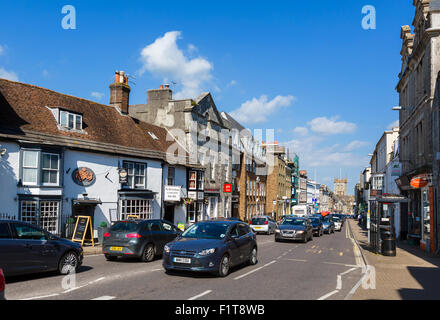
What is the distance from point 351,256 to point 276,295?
34.5 ft

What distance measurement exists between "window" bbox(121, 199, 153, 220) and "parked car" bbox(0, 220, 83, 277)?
493 inches

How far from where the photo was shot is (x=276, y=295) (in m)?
9.23

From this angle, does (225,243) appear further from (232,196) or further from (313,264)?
(232,196)

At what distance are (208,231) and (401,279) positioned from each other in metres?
6.05

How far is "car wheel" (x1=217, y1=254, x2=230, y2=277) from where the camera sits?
11469 millimetres

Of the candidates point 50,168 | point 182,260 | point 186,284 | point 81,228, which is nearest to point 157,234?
point 182,260

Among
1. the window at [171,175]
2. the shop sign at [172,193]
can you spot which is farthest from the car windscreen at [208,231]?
the window at [171,175]

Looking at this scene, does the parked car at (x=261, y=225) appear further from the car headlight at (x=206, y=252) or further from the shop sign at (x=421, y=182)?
the car headlight at (x=206, y=252)

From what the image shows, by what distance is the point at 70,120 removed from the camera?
22.9 m

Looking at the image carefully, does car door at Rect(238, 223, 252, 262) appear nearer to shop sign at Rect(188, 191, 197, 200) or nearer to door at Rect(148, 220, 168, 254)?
door at Rect(148, 220, 168, 254)

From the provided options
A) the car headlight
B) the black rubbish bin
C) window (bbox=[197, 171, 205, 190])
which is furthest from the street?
window (bbox=[197, 171, 205, 190])

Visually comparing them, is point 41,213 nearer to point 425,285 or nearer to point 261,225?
point 425,285

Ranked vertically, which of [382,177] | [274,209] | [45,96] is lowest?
[274,209]

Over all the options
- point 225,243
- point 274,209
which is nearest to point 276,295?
point 225,243
